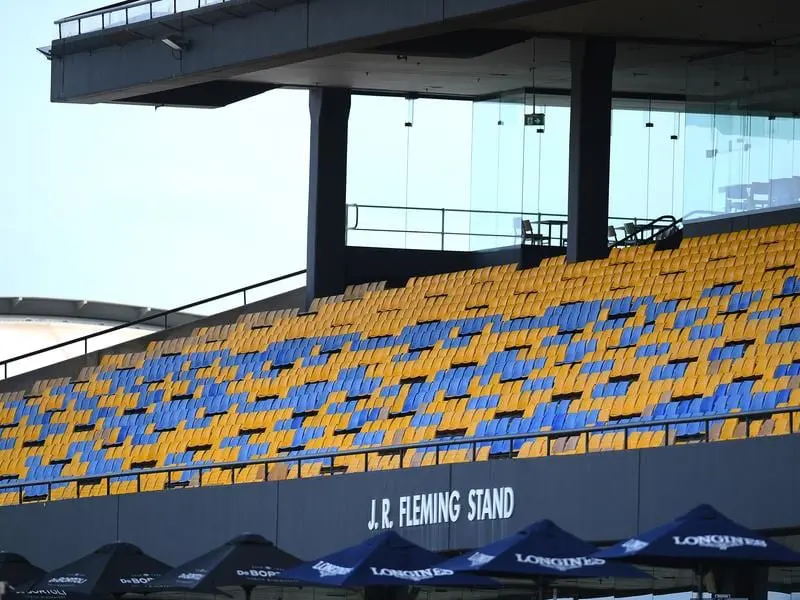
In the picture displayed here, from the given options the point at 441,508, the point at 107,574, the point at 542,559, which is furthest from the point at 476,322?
the point at 542,559

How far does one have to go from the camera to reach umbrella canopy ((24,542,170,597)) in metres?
18.3

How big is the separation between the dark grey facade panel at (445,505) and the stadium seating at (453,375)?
47 cm

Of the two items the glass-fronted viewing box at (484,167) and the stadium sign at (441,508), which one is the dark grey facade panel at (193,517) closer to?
the stadium sign at (441,508)

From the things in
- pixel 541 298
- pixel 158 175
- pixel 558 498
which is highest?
pixel 158 175

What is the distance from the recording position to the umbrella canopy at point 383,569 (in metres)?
15.3

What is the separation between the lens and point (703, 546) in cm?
1343

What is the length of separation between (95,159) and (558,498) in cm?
2775

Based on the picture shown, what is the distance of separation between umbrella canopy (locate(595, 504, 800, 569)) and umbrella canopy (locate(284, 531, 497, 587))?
1.92m

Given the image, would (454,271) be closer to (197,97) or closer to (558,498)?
(197,97)

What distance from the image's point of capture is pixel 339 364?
1030 inches

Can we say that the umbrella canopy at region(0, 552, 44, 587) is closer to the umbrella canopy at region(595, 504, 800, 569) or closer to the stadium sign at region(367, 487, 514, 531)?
the stadium sign at region(367, 487, 514, 531)

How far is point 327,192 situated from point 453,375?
8558 mm

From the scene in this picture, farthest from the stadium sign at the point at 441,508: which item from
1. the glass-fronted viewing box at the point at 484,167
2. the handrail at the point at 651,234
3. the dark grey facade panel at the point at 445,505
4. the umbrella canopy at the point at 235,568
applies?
the glass-fronted viewing box at the point at 484,167

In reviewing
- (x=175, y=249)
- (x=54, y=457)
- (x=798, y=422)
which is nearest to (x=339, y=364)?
(x=54, y=457)
